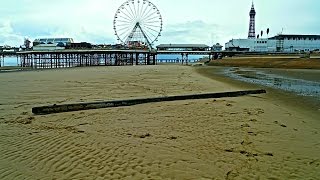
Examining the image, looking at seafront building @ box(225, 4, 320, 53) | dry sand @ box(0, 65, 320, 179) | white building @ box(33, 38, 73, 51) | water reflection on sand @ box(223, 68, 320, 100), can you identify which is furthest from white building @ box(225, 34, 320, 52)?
dry sand @ box(0, 65, 320, 179)

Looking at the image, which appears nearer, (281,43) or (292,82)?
(292,82)

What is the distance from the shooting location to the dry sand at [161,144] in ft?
16.9

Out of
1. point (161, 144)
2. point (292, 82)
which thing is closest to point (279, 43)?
point (292, 82)

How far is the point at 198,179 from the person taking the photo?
190 inches

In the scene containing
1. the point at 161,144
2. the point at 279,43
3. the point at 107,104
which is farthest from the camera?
the point at 279,43

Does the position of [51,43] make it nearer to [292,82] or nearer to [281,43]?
[292,82]

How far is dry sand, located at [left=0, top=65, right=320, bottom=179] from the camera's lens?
516cm

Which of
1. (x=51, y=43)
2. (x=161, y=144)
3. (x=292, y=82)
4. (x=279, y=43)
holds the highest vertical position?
(x=279, y=43)

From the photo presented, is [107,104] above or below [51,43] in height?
below

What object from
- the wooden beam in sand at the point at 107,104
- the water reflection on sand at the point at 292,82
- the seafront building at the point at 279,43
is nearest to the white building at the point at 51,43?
the seafront building at the point at 279,43

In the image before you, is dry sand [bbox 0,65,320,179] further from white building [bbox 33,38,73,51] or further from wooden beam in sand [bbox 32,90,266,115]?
white building [bbox 33,38,73,51]

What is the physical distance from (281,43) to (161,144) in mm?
126702

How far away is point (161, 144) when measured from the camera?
678 cm

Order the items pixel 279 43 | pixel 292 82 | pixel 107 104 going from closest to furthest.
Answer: pixel 107 104
pixel 292 82
pixel 279 43
